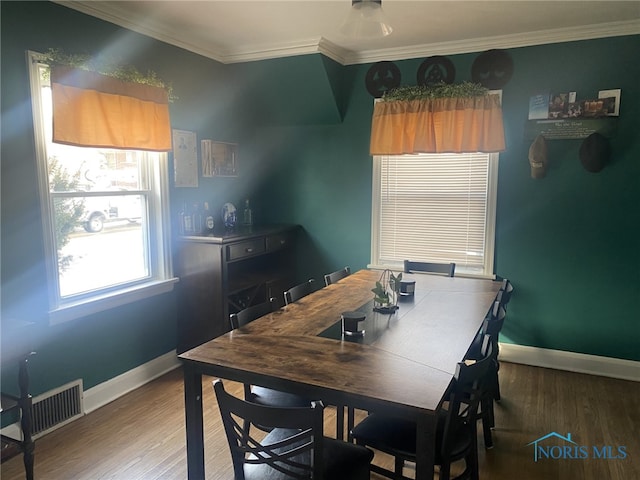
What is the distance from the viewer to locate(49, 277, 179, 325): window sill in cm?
276

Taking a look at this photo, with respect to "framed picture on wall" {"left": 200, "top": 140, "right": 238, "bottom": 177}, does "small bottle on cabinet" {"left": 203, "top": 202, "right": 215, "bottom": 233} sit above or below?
below

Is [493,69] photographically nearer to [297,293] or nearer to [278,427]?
[297,293]

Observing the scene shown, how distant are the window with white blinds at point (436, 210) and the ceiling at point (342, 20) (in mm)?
900

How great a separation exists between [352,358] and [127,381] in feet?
6.83

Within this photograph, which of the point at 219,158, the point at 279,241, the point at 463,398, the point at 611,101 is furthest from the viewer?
the point at 279,241

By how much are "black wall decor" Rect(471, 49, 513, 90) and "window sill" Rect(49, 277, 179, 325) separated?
9.39ft

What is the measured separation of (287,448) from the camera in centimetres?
→ 180

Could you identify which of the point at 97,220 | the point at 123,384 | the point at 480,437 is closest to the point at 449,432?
the point at 480,437

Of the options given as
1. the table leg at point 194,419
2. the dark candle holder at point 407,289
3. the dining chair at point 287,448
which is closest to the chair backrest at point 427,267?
the dark candle holder at point 407,289

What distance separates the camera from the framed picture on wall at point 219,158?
394 cm

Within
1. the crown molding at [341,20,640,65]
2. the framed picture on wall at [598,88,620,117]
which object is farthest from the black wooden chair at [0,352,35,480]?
the framed picture on wall at [598,88,620,117]

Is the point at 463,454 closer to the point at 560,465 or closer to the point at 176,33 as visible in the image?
the point at 560,465

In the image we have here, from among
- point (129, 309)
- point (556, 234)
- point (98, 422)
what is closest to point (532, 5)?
point (556, 234)

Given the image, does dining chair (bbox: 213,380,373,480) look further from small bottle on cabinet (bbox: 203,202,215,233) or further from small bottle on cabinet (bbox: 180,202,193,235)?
small bottle on cabinet (bbox: 203,202,215,233)
